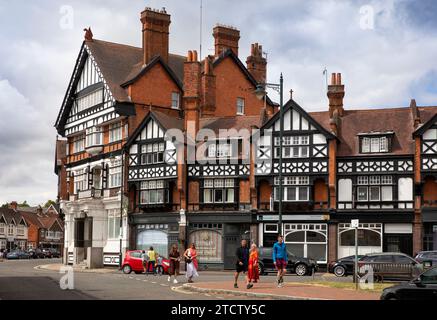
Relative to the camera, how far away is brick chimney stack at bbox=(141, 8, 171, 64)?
6047 cm

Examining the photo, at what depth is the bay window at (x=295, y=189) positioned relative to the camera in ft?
170

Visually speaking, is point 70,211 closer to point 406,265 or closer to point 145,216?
point 145,216

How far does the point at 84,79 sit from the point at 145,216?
14183 millimetres

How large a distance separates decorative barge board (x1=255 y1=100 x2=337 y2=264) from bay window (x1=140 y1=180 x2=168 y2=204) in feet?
24.3

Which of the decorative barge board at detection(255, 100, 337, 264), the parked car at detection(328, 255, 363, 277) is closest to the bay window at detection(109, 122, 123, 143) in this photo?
the decorative barge board at detection(255, 100, 337, 264)

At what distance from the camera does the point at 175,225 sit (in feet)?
183

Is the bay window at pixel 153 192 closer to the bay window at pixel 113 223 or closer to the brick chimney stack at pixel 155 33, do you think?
the bay window at pixel 113 223

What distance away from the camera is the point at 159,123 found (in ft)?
184

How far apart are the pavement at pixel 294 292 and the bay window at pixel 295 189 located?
23289 millimetres

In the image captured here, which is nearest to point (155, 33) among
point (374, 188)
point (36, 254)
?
point (374, 188)

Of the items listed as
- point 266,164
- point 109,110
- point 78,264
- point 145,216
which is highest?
point 109,110

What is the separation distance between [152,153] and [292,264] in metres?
18.3
